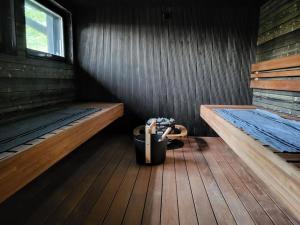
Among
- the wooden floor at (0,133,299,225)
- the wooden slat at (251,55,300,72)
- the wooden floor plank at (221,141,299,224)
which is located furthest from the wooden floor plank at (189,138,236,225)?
the wooden slat at (251,55,300,72)

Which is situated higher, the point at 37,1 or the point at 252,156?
the point at 37,1

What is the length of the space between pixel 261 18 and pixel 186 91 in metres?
1.64

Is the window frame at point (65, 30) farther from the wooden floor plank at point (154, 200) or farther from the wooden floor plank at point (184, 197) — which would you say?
the wooden floor plank at point (184, 197)

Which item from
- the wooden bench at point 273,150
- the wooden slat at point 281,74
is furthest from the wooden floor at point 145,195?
the wooden slat at point 281,74

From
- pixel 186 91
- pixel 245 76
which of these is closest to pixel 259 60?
pixel 245 76

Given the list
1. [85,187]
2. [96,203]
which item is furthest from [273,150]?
[85,187]

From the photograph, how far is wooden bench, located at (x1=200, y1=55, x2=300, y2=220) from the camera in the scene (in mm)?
1194

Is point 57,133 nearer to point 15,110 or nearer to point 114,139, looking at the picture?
point 15,110

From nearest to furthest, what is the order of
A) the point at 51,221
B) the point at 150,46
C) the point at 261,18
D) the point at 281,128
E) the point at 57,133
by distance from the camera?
the point at 51,221 → the point at 57,133 → the point at 281,128 → the point at 261,18 → the point at 150,46

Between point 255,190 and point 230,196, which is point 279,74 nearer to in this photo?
point 255,190

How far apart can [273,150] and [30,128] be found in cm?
183

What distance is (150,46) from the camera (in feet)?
13.8

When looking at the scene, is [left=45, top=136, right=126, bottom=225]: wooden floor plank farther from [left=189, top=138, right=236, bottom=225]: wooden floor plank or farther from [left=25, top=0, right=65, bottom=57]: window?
[left=25, top=0, right=65, bottom=57]: window

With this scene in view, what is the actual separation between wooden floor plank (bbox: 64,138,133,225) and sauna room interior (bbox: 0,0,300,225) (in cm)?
1
